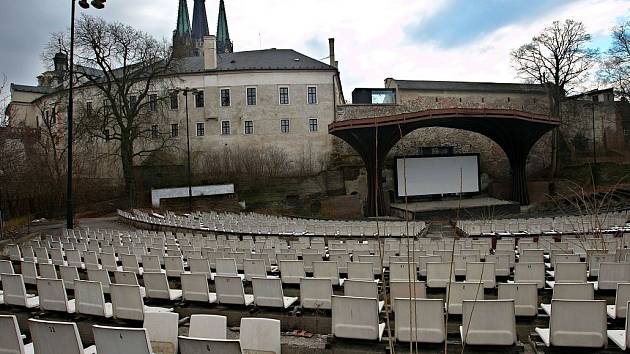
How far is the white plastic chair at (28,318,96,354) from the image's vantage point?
15.5 feet

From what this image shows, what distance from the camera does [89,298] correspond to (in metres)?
7.30

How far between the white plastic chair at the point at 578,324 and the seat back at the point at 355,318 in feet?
6.30

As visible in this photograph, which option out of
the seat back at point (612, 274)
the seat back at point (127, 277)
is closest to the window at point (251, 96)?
the seat back at point (127, 277)

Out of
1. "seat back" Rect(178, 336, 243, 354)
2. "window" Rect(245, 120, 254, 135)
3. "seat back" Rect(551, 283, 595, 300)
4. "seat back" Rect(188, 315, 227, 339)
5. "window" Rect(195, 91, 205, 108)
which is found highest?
"window" Rect(195, 91, 205, 108)

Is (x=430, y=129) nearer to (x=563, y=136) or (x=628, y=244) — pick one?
(x=563, y=136)

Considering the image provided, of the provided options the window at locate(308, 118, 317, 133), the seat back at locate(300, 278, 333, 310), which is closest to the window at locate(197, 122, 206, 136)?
the window at locate(308, 118, 317, 133)

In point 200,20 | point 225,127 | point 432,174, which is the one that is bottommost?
point 432,174

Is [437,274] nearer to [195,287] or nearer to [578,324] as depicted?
[578,324]

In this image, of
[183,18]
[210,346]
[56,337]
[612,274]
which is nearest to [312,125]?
[612,274]

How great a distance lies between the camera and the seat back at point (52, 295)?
7.46 meters

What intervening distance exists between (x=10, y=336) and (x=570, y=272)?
25.4ft

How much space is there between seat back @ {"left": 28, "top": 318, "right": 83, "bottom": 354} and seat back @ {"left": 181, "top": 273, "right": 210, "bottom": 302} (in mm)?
3059

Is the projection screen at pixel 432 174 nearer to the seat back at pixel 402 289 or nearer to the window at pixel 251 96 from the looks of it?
the window at pixel 251 96

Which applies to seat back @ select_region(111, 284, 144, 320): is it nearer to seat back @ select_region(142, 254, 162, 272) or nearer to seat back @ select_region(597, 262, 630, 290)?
seat back @ select_region(142, 254, 162, 272)
